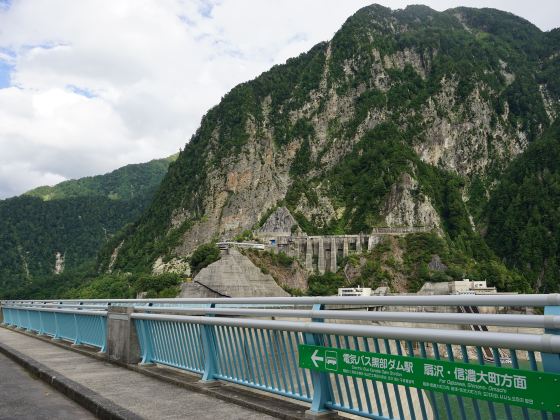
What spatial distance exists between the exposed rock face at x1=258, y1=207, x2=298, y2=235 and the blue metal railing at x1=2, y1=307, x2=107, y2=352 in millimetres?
133733

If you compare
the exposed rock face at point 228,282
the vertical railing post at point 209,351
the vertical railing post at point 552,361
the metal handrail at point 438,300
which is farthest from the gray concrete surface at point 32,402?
the exposed rock face at point 228,282

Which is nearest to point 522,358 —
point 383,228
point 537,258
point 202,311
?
point 202,311

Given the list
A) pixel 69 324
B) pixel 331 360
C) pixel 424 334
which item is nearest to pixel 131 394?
pixel 331 360

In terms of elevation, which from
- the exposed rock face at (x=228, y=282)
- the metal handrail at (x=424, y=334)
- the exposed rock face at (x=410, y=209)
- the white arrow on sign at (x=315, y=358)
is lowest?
A: the exposed rock face at (x=228, y=282)

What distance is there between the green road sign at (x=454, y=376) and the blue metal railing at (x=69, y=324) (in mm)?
8461

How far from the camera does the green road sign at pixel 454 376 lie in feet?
12.3

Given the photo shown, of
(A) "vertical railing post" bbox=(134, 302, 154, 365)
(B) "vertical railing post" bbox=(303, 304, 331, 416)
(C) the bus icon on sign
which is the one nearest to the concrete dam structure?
(A) "vertical railing post" bbox=(134, 302, 154, 365)

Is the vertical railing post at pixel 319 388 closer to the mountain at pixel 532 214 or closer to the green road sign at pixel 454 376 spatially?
the green road sign at pixel 454 376

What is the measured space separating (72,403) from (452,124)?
665ft

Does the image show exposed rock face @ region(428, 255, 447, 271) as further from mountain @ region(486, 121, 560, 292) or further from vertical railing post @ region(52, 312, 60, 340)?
vertical railing post @ region(52, 312, 60, 340)

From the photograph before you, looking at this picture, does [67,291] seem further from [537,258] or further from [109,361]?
[109,361]

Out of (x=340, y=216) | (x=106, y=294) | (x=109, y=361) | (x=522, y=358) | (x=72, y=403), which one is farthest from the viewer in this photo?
(x=340, y=216)

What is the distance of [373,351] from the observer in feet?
21.4

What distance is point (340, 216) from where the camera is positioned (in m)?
176
